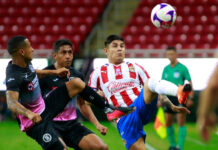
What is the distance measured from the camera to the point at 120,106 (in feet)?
15.1

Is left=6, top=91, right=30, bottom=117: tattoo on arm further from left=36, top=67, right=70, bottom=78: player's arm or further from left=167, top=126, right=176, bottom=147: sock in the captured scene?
left=167, top=126, right=176, bottom=147: sock

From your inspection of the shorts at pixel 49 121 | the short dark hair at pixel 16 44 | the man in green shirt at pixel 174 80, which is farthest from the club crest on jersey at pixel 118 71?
the man in green shirt at pixel 174 80

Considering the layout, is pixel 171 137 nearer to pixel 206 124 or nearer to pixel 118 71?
pixel 118 71

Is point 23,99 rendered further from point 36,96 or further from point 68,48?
point 68,48

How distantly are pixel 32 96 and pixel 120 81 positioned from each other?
1269 millimetres

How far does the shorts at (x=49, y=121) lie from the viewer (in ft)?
12.8

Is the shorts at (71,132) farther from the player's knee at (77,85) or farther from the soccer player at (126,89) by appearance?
the player's knee at (77,85)

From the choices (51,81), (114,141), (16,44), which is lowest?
(114,141)

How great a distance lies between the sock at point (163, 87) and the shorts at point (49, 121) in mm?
1081

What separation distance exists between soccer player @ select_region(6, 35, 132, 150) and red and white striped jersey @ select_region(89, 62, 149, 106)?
42cm

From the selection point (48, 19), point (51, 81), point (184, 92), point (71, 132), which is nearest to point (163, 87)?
point (184, 92)

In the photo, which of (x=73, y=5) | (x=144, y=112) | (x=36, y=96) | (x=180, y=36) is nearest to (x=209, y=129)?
(x=144, y=112)

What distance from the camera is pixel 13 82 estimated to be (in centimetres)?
383

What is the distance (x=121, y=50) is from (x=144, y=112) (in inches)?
39.6
